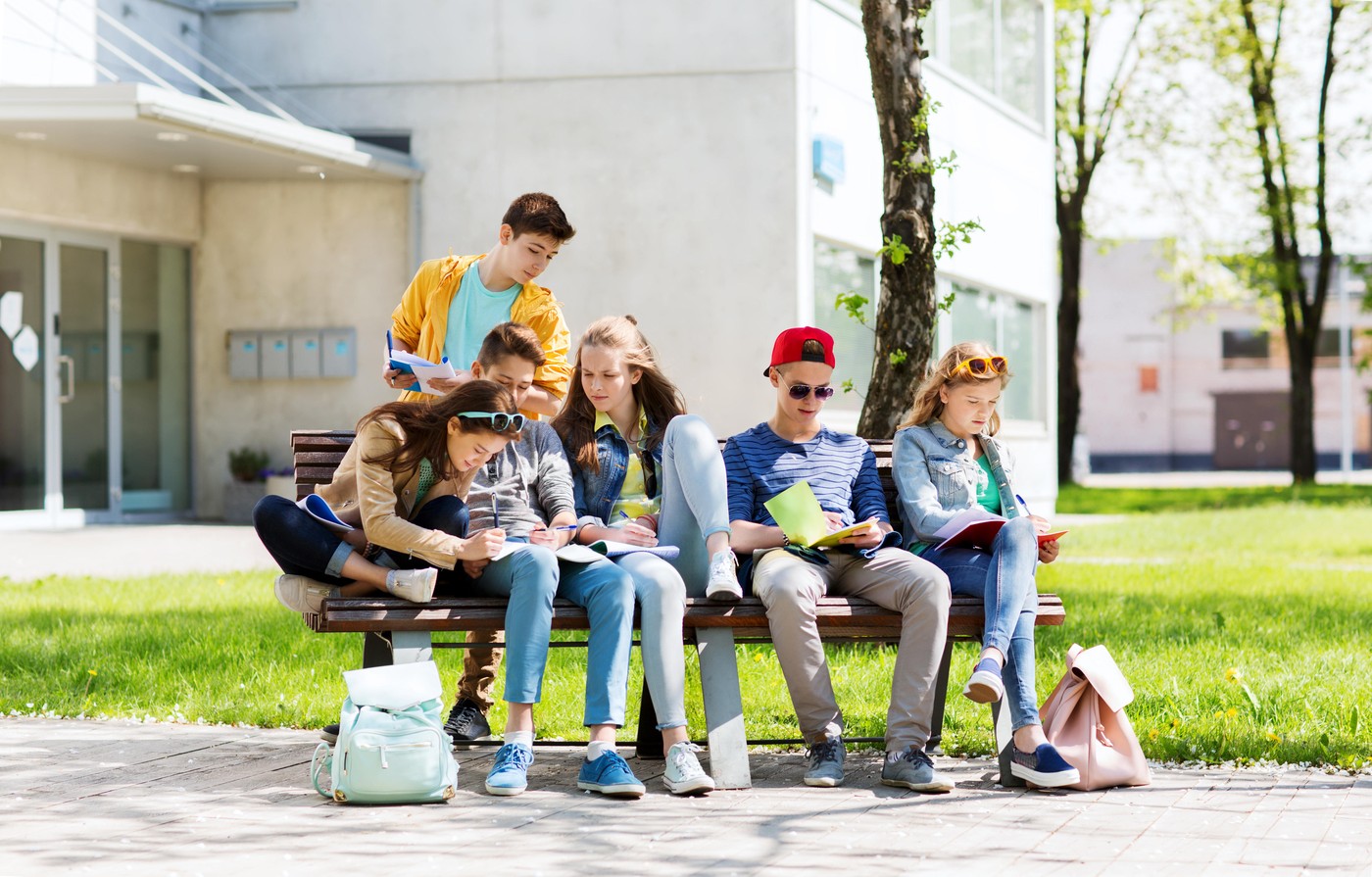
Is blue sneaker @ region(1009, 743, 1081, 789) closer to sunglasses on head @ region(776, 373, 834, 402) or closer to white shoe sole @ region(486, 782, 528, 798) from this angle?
sunglasses on head @ region(776, 373, 834, 402)

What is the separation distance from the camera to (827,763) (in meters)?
4.93

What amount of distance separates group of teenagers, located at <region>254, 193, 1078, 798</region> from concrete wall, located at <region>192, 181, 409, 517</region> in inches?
411

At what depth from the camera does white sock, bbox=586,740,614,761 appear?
15.6 ft

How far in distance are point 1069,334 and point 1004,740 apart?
27.8 metres

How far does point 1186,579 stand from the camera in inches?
462

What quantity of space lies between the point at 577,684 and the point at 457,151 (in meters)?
9.81

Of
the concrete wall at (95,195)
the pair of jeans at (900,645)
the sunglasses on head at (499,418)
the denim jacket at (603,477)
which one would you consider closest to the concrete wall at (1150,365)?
the concrete wall at (95,195)

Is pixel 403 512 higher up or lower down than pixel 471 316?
lower down

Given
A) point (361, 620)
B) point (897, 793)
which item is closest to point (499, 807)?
point (361, 620)

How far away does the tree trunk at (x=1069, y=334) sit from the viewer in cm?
3158

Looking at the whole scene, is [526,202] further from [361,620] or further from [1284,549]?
[1284,549]

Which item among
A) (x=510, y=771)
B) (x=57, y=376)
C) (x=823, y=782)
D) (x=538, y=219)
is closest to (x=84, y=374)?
(x=57, y=376)

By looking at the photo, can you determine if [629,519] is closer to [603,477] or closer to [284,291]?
[603,477]

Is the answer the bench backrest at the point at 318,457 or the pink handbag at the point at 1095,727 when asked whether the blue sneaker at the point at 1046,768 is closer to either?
the pink handbag at the point at 1095,727
